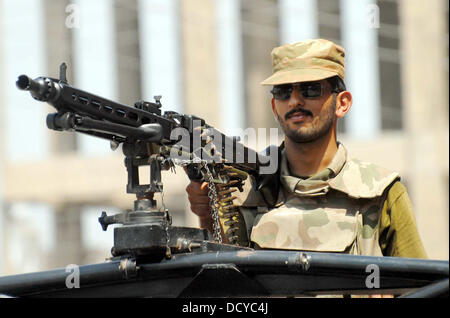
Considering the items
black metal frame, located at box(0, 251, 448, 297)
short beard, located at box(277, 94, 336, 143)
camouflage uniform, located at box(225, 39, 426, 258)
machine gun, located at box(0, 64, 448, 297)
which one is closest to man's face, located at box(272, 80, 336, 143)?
short beard, located at box(277, 94, 336, 143)

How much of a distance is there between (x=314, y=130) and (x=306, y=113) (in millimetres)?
114

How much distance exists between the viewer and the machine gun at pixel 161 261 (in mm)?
3766

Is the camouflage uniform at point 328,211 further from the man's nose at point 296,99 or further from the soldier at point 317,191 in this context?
the man's nose at point 296,99

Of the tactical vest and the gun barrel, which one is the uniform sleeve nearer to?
the tactical vest

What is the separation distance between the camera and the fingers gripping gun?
389cm

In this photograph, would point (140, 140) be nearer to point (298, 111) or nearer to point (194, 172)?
point (194, 172)

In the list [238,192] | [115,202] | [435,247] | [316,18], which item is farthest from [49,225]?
[238,192]

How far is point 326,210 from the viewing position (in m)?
5.42

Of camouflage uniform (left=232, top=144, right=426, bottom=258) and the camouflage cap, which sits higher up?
the camouflage cap

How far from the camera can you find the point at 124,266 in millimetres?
4023

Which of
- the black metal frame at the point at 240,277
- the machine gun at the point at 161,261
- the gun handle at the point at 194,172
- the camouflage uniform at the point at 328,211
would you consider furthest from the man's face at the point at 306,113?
the black metal frame at the point at 240,277

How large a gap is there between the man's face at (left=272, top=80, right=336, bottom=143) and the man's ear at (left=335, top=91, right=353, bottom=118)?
43 mm
